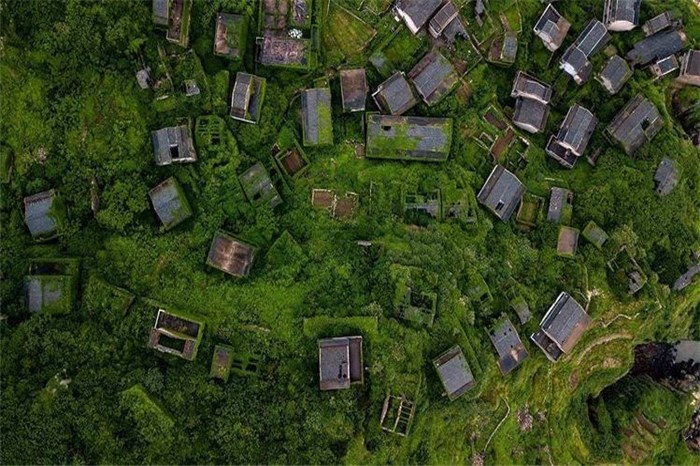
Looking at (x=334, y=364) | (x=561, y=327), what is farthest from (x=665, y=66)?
(x=334, y=364)

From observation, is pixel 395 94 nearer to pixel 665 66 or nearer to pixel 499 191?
pixel 499 191

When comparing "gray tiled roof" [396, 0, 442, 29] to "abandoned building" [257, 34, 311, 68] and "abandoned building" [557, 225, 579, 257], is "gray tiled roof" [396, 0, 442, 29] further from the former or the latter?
"abandoned building" [557, 225, 579, 257]

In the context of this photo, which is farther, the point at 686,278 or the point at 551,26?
the point at 686,278

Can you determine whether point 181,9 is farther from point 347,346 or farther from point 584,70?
point 584,70

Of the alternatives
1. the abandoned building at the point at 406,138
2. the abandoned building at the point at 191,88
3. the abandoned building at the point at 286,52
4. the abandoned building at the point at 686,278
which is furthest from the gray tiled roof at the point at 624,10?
the abandoned building at the point at 191,88

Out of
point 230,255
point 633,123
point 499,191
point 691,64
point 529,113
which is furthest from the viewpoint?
point 691,64

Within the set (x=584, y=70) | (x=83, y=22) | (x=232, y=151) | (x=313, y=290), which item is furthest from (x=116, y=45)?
(x=584, y=70)
